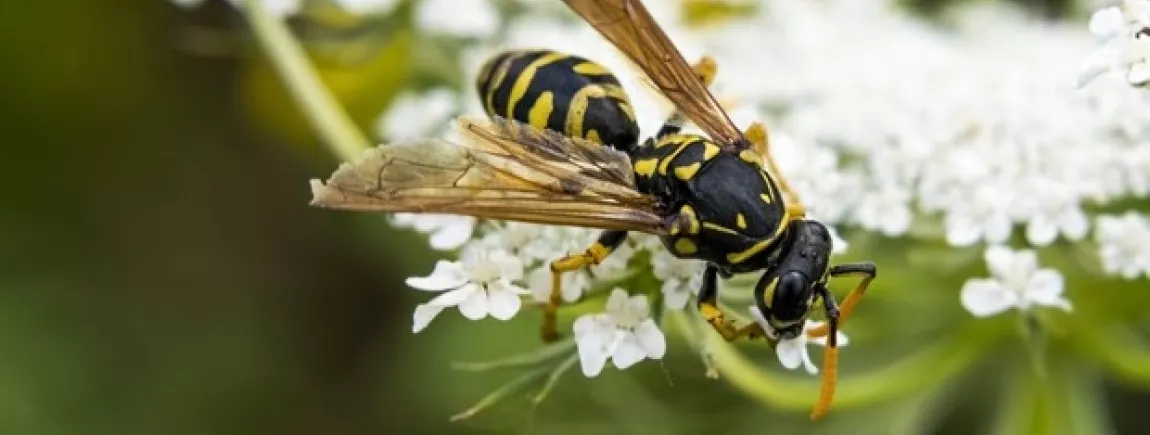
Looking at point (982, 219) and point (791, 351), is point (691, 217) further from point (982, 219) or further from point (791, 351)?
point (982, 219)

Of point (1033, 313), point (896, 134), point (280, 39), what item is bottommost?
point (1033, 313)

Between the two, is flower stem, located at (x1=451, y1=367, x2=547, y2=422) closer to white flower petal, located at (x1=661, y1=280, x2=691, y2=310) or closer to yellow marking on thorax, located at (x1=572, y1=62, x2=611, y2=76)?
white flower petal, located at (x1=661, y1=280, x2=691, y2=310)

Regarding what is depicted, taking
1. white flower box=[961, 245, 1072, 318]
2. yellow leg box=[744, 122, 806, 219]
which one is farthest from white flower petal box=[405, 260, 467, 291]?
white flower box=[961, 245, 1072, 318]

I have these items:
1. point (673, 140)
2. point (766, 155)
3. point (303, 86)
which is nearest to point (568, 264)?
point (673, 140)

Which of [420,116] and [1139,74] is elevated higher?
[420,116]

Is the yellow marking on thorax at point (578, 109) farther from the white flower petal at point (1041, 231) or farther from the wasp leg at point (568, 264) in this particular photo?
the white flower petal at point (1041, 231)

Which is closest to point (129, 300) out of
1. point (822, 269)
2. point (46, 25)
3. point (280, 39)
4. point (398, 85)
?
point (46, 25)

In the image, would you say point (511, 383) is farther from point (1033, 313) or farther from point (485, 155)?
point (1033, 313)
